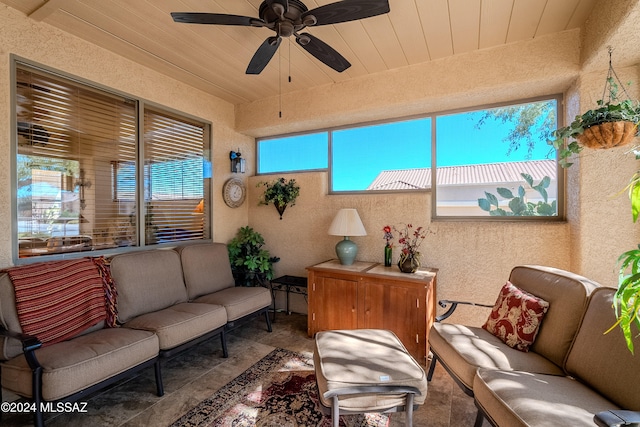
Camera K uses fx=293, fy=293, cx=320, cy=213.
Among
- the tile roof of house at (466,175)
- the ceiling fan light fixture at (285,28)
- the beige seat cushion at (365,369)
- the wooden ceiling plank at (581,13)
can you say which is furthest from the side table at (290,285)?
the wooden ceiling plank at (581,13)

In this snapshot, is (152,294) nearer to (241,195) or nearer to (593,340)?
(241,195)

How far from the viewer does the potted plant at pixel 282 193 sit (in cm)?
388

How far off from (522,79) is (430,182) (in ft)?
3.95

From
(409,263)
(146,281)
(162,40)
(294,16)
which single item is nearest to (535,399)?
(409,263)

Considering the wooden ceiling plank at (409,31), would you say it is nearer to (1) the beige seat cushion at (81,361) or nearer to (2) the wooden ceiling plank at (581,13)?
(2) the wooden ceiling plank at (581,13)

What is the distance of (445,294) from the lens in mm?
3057

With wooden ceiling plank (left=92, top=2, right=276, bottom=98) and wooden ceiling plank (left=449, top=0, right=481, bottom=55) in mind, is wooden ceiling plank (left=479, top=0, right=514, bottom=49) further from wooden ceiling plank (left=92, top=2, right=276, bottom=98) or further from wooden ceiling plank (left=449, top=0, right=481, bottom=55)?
wooden ceiling plank (left=92, top=2, right=276, bottom=98)

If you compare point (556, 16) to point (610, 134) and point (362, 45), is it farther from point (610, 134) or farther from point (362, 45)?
point (362, 45)

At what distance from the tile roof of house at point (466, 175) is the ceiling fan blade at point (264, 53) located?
6.08ft

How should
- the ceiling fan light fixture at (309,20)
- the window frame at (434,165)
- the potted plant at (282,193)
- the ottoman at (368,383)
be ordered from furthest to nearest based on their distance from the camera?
1. the potted plant at (282,193)
2. the window frame at (434,165)
3. the ceiling fan light fixture at (309,20)
4. the ottoman at (368,383)

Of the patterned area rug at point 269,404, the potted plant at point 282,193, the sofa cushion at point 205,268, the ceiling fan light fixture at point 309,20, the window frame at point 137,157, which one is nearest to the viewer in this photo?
the ceiling fan light fixture at point 309,20

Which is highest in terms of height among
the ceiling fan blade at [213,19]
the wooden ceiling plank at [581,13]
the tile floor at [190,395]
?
the wooden ceiling plank at [581,13]

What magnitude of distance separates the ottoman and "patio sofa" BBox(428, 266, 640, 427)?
334 mm

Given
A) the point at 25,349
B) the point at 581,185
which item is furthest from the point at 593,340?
the point at 25,349
